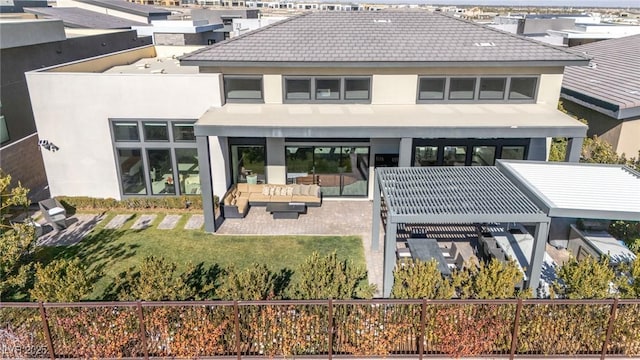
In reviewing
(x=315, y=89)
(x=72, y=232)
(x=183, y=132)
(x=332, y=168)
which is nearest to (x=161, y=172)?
(x=183, y=132)

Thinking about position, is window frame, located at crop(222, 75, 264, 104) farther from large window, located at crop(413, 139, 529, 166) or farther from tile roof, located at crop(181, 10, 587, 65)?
large window, located at crop(413, 139, 529, 166)

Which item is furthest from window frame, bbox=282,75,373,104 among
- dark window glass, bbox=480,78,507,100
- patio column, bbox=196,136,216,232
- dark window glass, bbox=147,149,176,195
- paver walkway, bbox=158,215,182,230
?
A: paver walkway, bbox=158,215,182,230

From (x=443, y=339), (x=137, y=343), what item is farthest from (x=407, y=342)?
(x=137, y=343)

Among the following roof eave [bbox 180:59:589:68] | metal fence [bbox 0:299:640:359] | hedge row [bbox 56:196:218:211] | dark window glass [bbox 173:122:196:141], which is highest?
roof eave [bbox 180:59:589:68]

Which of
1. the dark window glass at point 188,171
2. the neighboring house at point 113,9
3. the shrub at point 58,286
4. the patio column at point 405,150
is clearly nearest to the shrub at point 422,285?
the patio column at point 405,150

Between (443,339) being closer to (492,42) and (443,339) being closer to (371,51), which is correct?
(371,51)

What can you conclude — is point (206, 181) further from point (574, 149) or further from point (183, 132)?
point (574, 149)

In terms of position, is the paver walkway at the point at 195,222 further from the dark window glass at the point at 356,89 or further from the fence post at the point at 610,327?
the fence post at the point at 610,327
